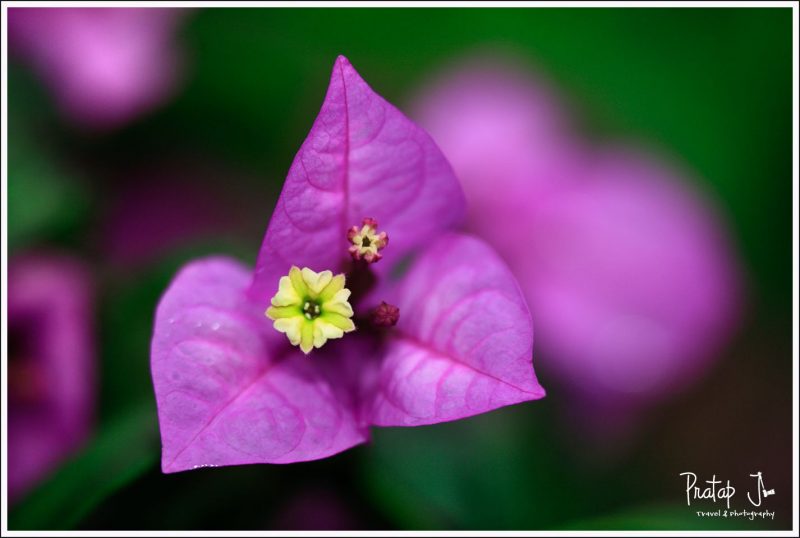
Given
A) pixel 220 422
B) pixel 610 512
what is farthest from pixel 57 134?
pixel 610 512

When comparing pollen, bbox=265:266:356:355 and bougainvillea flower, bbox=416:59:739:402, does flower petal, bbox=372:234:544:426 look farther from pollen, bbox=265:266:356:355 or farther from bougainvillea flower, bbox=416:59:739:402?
bougainvillea flower, bbox=416:59:739:402

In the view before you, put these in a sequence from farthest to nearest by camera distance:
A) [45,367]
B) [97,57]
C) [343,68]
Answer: [97,57] < [45,367] < [343,68]

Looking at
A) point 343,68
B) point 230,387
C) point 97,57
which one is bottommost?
→ point 230,387

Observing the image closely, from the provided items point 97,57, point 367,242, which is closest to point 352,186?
point 367,242

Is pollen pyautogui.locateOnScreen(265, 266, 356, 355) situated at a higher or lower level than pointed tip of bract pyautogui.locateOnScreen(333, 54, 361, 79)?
lower

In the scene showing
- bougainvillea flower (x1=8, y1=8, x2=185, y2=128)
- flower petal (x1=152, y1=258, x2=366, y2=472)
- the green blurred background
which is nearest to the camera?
flower petal (x1=152, y1=258, x2=366, y2=472)

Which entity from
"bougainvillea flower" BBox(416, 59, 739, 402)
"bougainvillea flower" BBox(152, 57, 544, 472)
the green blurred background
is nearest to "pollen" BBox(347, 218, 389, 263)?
"bougainvillea flower" BBox(152, 57, 544, 472)

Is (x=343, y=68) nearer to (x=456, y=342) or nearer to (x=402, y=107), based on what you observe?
(x=456, y=342)

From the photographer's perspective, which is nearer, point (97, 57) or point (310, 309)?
point (310, 309)
